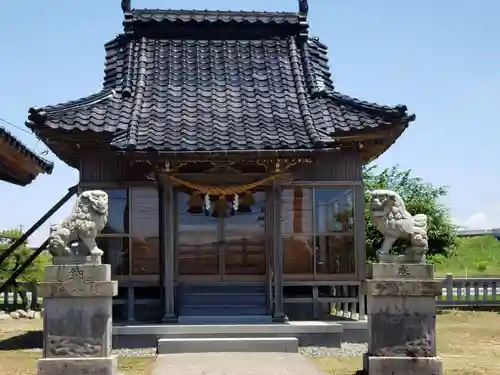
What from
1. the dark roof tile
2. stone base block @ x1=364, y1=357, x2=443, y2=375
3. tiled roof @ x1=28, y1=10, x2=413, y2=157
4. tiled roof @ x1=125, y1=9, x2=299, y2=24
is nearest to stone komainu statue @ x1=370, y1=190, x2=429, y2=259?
stone base block @ x1=364, y1=357, x2=443, y2=375

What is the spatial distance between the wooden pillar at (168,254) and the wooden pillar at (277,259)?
1.97 metres

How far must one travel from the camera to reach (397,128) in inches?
524

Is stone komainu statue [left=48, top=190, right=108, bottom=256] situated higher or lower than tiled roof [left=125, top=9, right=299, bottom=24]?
lower

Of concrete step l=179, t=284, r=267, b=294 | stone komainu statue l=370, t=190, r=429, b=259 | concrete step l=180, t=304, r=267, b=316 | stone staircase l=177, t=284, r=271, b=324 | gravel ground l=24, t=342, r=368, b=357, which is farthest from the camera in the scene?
concrete step l=179, t=284, r=267, b=294

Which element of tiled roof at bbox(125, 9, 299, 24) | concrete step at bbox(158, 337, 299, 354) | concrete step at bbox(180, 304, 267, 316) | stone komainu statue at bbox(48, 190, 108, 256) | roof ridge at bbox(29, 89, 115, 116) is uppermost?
tiled roof at bbox(125, 9, 299, 24)

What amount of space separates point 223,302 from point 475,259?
33773 mm

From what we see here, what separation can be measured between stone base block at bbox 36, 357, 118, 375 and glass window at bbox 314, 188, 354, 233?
645 cm

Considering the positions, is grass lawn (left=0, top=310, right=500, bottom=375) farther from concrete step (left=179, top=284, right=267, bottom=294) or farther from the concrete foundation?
concrete step (left=179, top=284, right=267, bottom=294)

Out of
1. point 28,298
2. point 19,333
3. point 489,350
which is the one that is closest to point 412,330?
point 489,350

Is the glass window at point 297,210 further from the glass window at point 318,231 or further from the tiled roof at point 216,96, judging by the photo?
the tiled roof at point 216,96

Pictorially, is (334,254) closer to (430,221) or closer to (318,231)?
(318,231)

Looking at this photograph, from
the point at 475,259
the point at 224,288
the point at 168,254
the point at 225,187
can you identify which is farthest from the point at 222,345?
the point at 475,259

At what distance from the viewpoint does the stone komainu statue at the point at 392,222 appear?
30.8ft

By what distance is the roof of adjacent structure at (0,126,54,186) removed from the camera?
1036 cm
